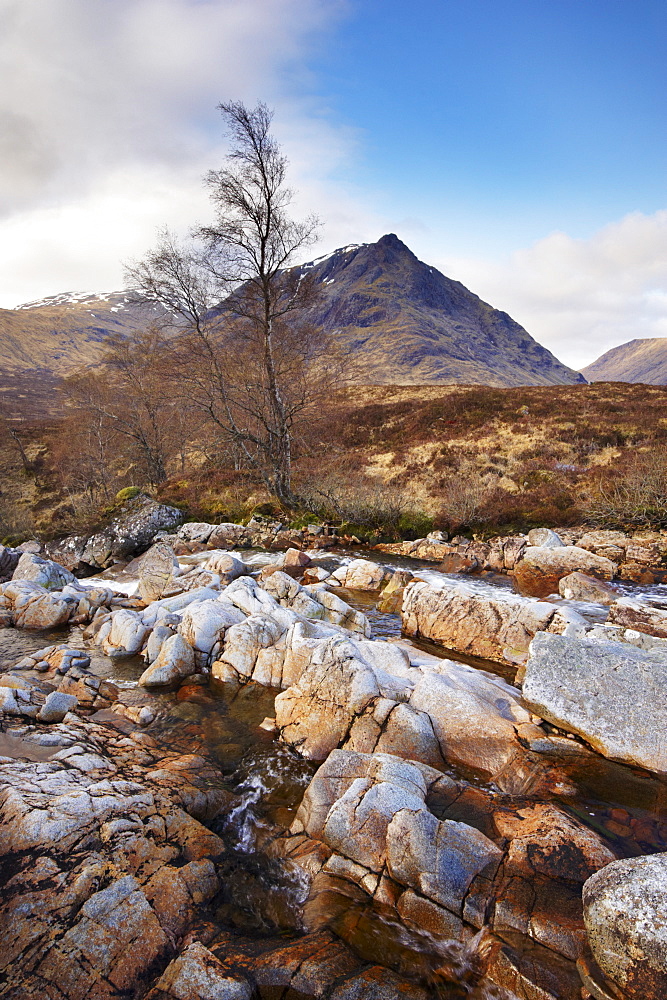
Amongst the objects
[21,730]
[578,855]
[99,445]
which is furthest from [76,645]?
[99,445]

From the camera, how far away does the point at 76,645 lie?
9.38 metres

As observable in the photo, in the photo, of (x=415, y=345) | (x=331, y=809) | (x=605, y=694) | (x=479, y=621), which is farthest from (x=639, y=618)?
(x=415, y=345)

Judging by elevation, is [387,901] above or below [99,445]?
below

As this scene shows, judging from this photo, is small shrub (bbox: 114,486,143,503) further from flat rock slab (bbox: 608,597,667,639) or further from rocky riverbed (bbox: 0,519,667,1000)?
flat rock slab (bbox: 608,597,667,639)

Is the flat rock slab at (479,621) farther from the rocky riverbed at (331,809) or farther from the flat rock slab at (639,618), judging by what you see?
the flat rock slab at (639,618)

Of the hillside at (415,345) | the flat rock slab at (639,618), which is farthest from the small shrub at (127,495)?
the hillside at (415,345)

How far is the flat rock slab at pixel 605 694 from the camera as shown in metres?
5.62

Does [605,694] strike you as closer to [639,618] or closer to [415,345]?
[639,618]

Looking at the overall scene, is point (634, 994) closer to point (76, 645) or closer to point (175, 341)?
point (76, 645)

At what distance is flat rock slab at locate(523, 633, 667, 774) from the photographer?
221 inches

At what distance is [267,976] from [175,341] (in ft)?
75.0

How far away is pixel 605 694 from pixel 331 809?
407cm

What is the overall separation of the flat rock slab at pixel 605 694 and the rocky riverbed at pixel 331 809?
0.03m

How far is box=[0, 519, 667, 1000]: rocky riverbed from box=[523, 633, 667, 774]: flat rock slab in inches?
1.1
